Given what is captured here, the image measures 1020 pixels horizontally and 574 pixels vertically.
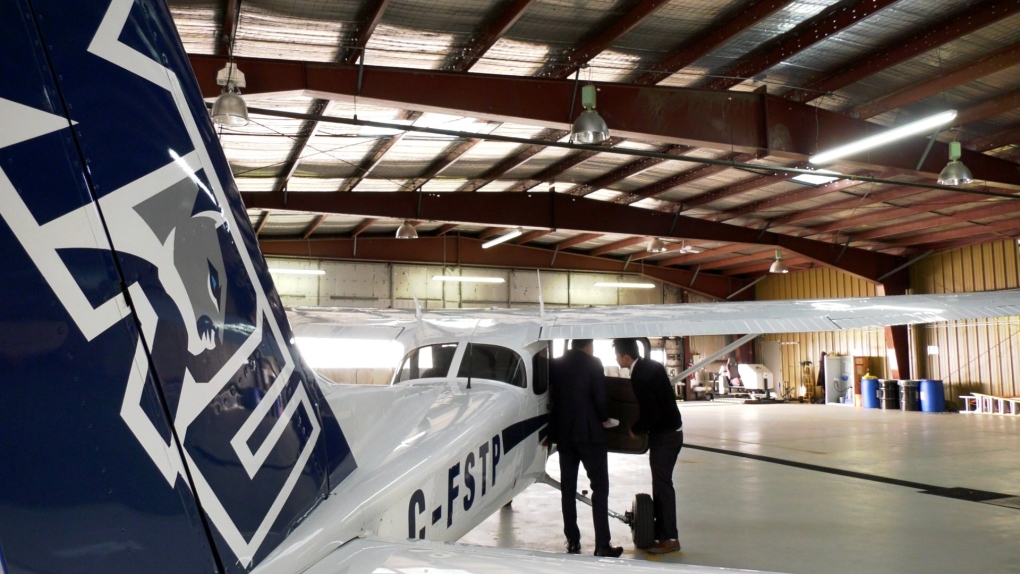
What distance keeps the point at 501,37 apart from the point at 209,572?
30.9 feet

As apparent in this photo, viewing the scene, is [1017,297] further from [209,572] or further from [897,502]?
[209,572]

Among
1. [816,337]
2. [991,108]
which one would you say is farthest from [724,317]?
[816,337]

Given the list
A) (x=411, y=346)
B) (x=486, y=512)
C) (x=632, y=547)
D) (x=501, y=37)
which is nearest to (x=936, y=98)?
(x=501, y=37)

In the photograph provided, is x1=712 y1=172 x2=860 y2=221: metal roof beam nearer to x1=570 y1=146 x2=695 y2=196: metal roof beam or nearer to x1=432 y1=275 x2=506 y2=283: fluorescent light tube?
x1=570 y1=146 x2=695 y2=196: metal roof beam

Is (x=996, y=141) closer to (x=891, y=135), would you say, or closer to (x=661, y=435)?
(x=891, y=135)

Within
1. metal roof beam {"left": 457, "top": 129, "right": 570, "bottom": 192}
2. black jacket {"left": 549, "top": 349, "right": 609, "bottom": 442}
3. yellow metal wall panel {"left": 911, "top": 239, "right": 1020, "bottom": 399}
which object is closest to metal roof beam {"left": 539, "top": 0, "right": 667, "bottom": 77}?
metal roof beam {"left": 457, "top": 129, "right": 570, "bottom": 192}

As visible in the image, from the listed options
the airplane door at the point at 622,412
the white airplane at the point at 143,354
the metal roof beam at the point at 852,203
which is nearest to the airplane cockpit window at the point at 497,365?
the airplane door at the point at 622,412

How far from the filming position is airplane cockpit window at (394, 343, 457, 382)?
560 centimetres

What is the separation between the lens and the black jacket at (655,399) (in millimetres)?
6227

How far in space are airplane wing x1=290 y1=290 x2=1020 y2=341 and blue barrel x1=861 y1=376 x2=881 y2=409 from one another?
2131 cm

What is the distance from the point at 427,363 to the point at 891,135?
830 centimetres

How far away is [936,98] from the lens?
12.5m

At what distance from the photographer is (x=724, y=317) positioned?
624 centimetres

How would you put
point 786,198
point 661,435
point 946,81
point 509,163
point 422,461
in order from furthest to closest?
point 786,198 → point 509,163 → point 946,81 → point 661,435 → point 422,461
